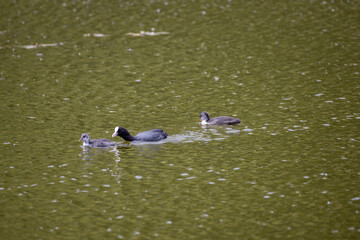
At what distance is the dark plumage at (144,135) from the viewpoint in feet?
84.7

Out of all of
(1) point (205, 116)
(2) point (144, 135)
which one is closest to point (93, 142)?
(2) point (144, 135)

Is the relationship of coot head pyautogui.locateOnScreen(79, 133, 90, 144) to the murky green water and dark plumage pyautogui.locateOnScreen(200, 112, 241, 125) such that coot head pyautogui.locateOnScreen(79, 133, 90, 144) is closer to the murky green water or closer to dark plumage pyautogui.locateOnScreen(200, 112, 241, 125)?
the murky green water

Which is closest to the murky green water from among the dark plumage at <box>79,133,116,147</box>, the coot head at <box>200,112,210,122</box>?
the dark plumage at <box>79,133,116,147</box>

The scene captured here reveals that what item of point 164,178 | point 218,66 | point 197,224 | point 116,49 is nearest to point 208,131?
point 164,178

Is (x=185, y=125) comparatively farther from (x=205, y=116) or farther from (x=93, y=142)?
(x=93, y=142)

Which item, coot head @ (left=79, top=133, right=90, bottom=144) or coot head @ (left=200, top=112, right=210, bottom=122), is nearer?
coot head @ (left=79, top=133, right=90, bottom=144)

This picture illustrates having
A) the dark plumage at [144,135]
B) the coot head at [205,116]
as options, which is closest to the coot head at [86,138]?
the dark plumage at [144,135]

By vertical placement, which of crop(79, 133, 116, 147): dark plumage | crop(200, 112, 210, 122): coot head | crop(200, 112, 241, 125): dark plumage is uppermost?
crop(200, 112, 210, 122): coot head

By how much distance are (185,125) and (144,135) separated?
3.00 m

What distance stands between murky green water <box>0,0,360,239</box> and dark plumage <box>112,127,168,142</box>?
1.39ft

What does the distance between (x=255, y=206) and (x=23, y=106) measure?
17.2 meters

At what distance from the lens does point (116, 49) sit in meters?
44.7

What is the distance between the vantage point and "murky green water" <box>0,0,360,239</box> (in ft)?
62.4

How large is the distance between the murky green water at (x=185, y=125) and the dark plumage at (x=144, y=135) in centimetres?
42
